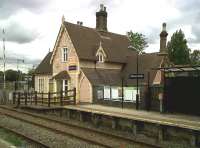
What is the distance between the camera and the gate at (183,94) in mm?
19205

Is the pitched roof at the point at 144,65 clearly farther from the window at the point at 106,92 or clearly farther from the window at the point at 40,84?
the window at the point at 40,84

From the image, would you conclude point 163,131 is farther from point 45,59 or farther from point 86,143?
point 45,59

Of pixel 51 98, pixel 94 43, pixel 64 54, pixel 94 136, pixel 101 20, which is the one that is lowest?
pixel 94 136

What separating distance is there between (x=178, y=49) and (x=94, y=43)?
78.0 ft

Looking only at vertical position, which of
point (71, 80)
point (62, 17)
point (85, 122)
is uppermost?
point (62, 17)

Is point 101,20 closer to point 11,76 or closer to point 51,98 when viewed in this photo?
point 51,98

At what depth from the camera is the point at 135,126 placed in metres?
17.4

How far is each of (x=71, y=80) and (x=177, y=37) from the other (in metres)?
29.2

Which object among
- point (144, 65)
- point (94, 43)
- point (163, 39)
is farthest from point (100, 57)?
point (163, 39)

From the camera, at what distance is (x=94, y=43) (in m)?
36.3

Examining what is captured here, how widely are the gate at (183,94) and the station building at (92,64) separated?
8193mm

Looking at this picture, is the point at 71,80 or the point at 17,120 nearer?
the point at 17,120

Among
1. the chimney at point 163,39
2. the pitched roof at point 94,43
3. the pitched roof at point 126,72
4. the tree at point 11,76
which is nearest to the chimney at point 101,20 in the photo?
the pitched roof at point 94,43

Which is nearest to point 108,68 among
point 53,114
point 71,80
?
point 71,80
